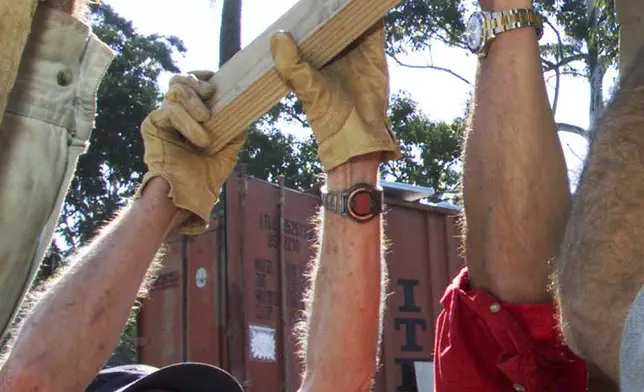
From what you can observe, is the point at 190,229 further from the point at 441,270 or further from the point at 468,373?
the point at 441,270

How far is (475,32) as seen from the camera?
81.4 inches

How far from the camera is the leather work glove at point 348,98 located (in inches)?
92.6

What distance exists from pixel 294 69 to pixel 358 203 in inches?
14.8

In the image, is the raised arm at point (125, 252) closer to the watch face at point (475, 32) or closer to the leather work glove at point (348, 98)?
the leather work glove at point (348, 98)

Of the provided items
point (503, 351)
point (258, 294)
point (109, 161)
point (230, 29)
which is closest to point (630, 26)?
point (503, 351)

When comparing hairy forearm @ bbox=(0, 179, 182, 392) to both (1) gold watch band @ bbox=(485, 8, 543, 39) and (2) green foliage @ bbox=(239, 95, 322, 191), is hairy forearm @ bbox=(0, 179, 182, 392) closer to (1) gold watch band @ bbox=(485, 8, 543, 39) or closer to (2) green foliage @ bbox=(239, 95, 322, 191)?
(1) gold watch band @ bbox=(485, 8, 543, 39)

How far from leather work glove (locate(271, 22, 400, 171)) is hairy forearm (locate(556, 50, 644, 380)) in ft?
3.63

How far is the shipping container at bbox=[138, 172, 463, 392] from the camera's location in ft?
20.8

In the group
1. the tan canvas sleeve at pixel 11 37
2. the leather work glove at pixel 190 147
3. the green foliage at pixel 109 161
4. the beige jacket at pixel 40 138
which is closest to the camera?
the tan canvas sleeve at pixel 11 37

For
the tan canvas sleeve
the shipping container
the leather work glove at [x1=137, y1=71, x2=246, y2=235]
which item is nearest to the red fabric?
the leather work glove at [x1=137, y1=71, x2=246, y2=235]

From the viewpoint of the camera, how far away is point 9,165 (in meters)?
1.43

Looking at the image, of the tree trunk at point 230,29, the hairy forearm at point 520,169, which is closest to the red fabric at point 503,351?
the hairy forearm at point 520,169

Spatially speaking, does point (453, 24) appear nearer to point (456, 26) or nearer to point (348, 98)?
point (456, 26)

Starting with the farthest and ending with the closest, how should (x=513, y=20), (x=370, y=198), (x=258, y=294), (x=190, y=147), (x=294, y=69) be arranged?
1. (x=258, y=294)
2. (x=190, y=147)
3. (x=370, y=198)
4. (x=294, y=69)
5. (x=513, y=20)
